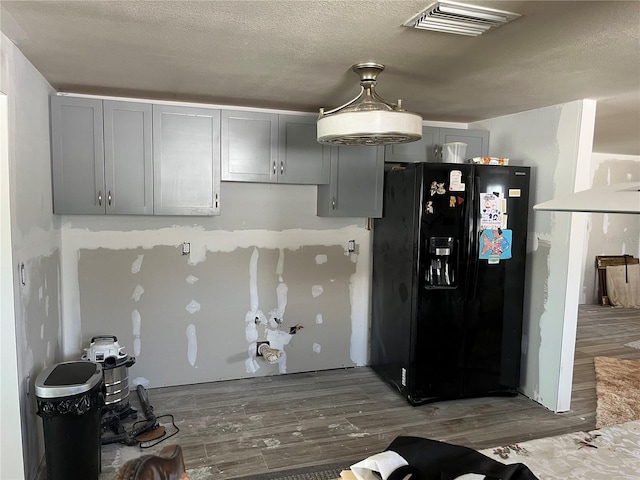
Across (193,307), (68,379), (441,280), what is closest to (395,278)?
(441,280)

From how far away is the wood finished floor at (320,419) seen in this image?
2.81 m

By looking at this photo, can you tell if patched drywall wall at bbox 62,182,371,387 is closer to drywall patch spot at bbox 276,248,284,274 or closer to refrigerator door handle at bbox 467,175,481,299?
drywall patch spot at bbox 276,248,284,274

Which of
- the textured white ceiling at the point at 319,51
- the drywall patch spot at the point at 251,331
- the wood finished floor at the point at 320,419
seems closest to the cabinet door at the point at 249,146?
the textured white ceiling at the point at 319,51

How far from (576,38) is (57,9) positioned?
220 centimetres

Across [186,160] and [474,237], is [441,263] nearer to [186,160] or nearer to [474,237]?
[474,237]

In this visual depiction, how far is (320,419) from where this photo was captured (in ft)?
10.7

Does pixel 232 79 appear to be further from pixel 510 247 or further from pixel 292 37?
pixel 510 247

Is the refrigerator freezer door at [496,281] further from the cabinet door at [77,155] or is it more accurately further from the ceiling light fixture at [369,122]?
the cabinet door at [77,155]

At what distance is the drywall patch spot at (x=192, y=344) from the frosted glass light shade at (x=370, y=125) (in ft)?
7.17

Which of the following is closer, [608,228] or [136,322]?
[136,322]

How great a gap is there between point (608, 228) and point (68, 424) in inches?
294

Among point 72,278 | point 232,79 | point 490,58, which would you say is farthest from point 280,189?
point 490,58

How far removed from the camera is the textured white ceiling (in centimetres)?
180

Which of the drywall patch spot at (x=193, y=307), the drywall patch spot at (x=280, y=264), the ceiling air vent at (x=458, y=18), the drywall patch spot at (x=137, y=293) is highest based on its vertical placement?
the ceiling air vent at (x=458, y=18)
